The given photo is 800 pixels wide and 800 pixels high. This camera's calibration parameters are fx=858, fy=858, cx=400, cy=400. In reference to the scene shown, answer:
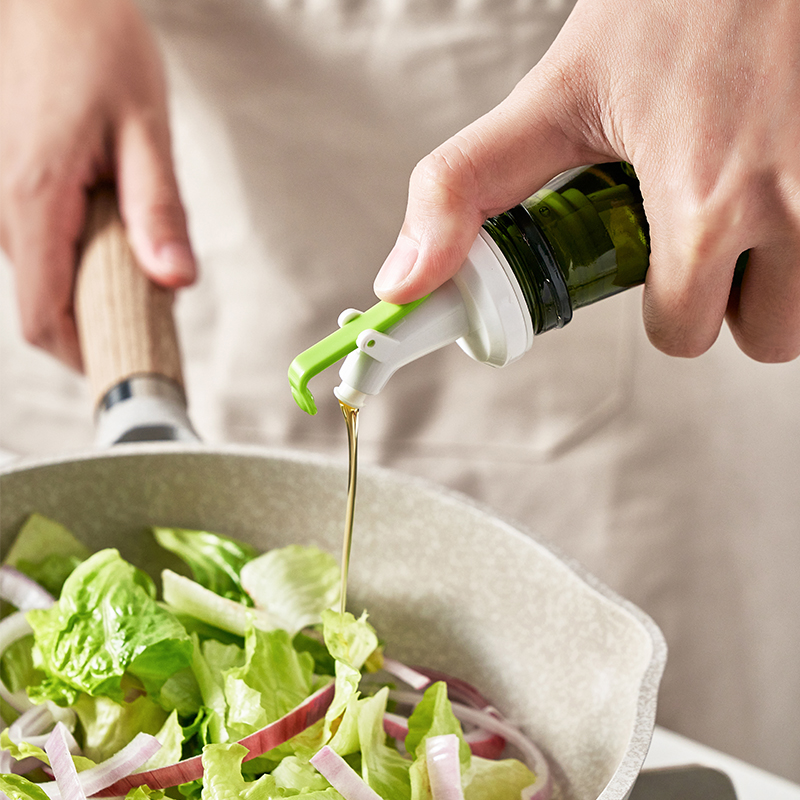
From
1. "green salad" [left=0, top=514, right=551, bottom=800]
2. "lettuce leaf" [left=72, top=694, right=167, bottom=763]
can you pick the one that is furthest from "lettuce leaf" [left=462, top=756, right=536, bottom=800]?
"lettuce leaf" [left=72, top=694, right=167, bottom=763]

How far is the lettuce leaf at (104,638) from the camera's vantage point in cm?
57

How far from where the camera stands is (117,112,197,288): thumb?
2.88ft

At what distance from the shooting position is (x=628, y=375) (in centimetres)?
119

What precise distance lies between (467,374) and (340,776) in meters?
0.76

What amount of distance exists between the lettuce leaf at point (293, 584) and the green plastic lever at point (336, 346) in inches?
9.1

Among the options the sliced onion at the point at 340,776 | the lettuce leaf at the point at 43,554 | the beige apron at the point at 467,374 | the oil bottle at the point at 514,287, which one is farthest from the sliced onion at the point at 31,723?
the beige apron at the point at 467,374

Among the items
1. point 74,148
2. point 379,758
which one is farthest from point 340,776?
point 74,148

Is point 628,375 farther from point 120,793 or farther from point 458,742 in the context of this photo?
point 120,793

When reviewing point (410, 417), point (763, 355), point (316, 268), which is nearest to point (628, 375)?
point (410, 417)

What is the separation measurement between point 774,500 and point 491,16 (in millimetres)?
754

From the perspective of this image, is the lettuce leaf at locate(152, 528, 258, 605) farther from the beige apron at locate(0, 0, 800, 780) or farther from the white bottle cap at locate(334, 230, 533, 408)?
the beige apron at locate(0, 0, 800, 780)

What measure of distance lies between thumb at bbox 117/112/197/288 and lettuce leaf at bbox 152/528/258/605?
29 cm

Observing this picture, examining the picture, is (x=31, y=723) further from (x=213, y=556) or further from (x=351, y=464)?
(x=351, y=464)

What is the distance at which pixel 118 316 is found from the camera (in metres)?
0.85
